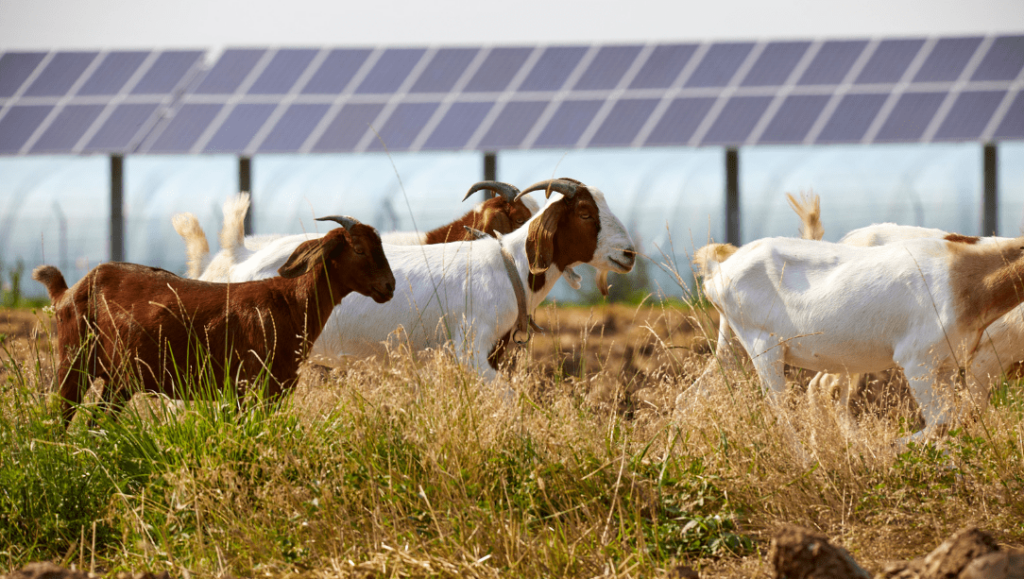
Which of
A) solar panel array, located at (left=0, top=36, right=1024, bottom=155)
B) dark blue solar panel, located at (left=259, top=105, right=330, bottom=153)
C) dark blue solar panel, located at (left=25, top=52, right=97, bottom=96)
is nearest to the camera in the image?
solar panel array, located at (left=0, top=36, right=1024, bottom=155)

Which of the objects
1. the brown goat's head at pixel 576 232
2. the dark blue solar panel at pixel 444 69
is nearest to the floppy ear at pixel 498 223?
the brown goat's head at pixel 576 232

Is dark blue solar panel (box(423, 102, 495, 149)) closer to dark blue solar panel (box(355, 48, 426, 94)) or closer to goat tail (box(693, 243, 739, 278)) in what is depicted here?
dark blue solar panel (box(355, 48, 426, 94))

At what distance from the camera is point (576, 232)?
555cm

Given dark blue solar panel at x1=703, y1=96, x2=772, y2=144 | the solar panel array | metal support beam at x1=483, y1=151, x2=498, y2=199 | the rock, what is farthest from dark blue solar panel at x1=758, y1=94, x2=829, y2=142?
the rock

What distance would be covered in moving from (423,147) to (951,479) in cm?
785

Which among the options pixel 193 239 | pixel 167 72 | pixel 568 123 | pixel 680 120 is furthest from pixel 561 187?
pixel 167 72

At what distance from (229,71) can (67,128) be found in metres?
2.31

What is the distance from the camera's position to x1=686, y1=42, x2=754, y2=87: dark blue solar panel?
38.9ft

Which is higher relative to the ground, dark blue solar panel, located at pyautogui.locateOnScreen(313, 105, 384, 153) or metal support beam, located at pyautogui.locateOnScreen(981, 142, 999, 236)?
dark blue solar panel, located at pyautogui.locateOnScreen(313, 105, 384, 153)

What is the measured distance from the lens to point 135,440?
3945mm

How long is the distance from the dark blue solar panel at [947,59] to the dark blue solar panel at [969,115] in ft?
1.75

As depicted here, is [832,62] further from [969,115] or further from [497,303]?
[497,303]

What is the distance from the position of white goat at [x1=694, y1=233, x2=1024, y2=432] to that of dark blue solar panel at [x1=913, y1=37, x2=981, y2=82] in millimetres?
7334

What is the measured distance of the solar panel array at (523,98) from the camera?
35.9 ft
